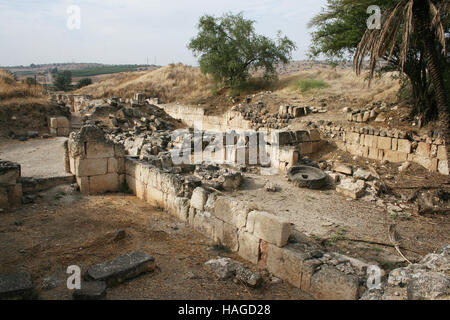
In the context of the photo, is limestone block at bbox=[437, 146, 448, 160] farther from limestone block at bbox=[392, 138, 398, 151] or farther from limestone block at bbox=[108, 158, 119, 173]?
limestone block at bbox=[108, 158, 119, 173]

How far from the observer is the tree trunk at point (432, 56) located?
10352mm

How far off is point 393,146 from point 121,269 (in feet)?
35.4

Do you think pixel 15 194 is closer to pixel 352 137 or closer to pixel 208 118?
pixel 352 137

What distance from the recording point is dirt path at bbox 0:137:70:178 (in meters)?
10.4

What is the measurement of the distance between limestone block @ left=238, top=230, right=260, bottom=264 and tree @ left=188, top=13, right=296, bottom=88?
2009cm

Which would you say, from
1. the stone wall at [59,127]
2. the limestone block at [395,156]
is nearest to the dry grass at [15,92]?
the stone wall at [59,127]

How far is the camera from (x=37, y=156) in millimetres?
13508

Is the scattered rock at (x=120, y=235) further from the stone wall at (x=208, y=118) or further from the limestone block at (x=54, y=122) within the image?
the limestone block at (x=54, y=122)

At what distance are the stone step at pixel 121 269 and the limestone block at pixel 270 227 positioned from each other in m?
1.69

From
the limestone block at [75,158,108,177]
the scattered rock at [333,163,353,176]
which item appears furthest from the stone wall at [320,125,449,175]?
the limestone block at [75,158,108,177]

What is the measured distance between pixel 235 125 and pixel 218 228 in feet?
50.6
